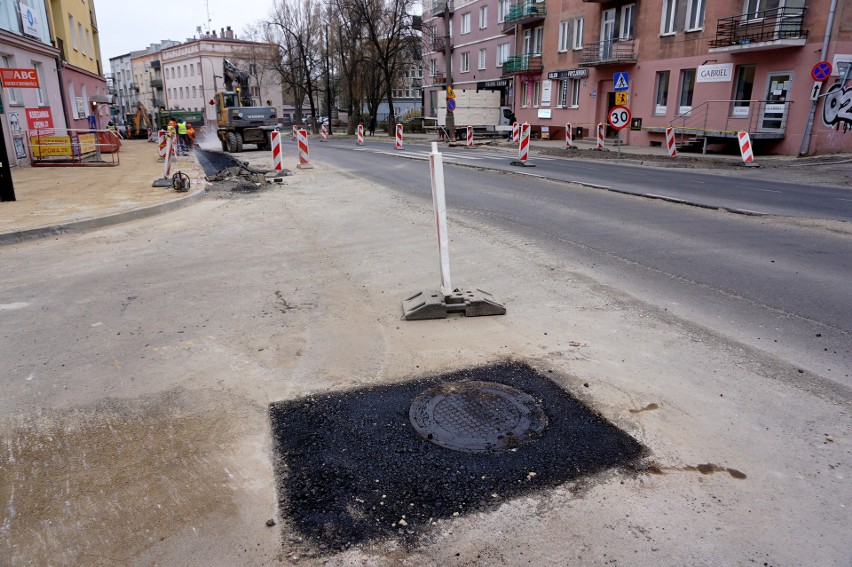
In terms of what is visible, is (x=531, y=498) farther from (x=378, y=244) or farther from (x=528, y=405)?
(x=378, y=244)

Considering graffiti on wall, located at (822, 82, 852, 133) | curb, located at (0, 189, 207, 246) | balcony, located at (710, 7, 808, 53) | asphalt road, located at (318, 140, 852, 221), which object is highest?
balcony, located at (710, 7, 808, 53)

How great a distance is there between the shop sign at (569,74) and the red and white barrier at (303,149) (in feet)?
72.4

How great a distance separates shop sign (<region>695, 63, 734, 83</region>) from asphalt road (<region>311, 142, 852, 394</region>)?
13744 mm

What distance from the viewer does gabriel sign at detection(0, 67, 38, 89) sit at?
580 inches

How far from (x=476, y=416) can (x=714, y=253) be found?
551 cm

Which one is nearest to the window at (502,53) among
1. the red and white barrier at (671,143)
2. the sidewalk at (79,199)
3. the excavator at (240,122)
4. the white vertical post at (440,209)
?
the excavator at (240,122)

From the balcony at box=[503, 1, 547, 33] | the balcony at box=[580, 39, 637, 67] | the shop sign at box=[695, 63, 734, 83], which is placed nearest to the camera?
the shop sign at box=[695, 63, 734, 83]

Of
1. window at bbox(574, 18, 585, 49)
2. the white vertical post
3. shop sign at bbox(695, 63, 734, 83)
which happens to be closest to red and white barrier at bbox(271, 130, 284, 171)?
the white vertical post

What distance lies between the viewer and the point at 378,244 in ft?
27.8

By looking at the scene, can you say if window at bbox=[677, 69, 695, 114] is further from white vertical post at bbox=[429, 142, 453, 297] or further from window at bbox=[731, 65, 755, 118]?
white vertical post at bbox=[429, 142, 453, 297]

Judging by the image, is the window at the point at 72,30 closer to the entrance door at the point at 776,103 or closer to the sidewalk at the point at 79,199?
the sidewalk at the point at 79,199

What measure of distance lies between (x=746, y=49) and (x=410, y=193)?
18278mm

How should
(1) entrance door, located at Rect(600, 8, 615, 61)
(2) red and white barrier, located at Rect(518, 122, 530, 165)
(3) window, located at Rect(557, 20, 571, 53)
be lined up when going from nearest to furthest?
(2) red and white barrier, located at Rect(518, 122, 530, 165) < (1) entrance door, located at Rect(600, 8, 615, 61) < (3) window, located at Rect(557, 20, 571, 53)

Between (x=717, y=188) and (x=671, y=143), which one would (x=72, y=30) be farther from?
(x=717, y=188)
